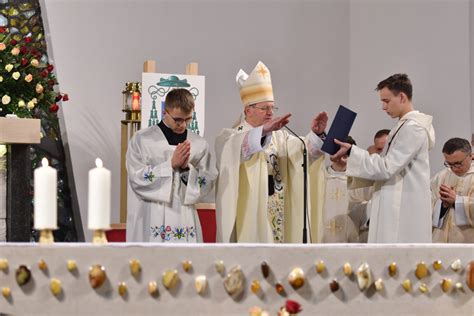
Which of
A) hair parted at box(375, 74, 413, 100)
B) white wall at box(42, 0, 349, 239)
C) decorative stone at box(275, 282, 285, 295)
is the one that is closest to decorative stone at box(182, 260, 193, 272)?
decorative stone at box(275, 282, 285, 295)

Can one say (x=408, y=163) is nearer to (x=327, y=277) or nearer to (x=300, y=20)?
(x=327, y=277)

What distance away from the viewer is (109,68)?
8000 millimetres

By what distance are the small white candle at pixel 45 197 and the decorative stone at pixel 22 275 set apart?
5.5 inches

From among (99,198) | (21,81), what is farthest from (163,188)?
(99,198)

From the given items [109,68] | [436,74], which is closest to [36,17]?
[109,68]

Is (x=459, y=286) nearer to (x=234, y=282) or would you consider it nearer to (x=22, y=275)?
(x=234, y=282)

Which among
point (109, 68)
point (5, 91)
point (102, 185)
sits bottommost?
point (102, 185)

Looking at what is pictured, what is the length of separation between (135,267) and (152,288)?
0.07 meters

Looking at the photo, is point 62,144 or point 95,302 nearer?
point 95,302

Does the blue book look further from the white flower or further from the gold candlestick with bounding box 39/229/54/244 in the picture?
the gold candlestick with bounding box 39/229/54/244

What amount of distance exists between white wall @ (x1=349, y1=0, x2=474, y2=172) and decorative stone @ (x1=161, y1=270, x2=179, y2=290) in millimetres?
6335

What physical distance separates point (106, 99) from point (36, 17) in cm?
94

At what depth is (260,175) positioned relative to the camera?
5125 mm

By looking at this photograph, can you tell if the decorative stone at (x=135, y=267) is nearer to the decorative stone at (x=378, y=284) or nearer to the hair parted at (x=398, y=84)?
the decorative stone at (x=378, y=284)
